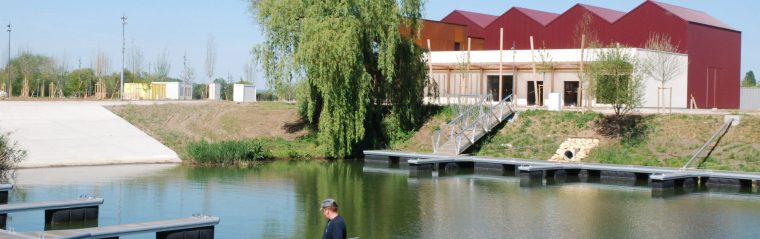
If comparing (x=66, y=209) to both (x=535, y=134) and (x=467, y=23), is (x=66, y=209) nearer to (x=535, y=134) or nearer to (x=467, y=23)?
(x=535, y=134)

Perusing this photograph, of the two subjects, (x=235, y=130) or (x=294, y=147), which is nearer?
(x=294, y=147)

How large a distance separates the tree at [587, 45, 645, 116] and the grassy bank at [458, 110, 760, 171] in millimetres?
1048

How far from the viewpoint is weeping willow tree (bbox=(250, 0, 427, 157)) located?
118ft

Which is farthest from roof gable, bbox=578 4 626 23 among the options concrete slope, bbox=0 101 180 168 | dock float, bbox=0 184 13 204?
dock float, bbox=0 184 13 204

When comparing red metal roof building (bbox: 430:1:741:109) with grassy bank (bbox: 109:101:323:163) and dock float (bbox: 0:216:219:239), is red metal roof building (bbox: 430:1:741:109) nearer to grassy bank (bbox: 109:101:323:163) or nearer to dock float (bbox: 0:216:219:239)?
grassy bank (bbox: 109:101:323:163)

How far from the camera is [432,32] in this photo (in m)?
51.5

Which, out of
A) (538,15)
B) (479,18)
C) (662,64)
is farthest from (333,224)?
(479,18)

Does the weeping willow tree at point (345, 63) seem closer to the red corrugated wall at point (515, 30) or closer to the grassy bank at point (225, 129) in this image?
the grassy bank at point (225, 129)

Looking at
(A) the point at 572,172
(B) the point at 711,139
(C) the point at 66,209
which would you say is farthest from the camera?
(B) the point at 711,139

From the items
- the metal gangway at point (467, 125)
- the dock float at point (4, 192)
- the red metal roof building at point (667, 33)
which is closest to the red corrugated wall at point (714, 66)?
the red metal roof building at point (667, 33)

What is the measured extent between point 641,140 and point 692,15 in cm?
1866

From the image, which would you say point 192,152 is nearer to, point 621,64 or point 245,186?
point 245,186

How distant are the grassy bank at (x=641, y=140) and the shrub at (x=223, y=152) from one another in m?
9.23

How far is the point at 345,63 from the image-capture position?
3600 cm
